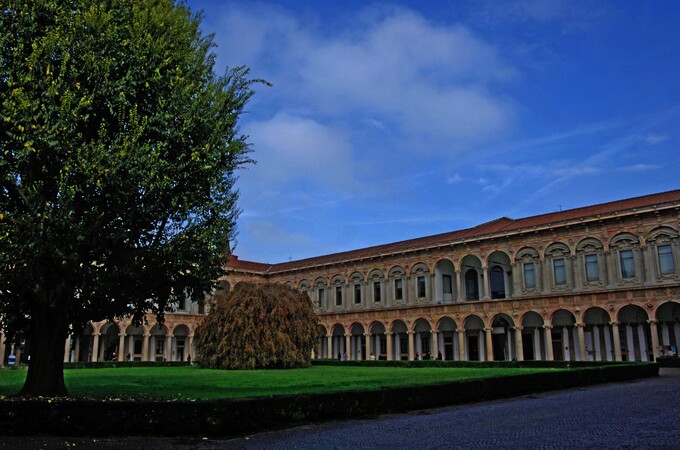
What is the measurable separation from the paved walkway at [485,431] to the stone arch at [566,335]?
25.2m

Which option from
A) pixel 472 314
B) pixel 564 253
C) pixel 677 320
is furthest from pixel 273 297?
pixel 677 320

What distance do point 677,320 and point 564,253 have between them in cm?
801

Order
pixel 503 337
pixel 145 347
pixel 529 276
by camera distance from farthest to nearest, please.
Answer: pixel 145 347 < pixel 503 337 < pixel 529 276

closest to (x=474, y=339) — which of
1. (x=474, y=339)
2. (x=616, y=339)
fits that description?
(x=474, y=339)

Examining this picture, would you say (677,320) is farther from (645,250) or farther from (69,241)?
(69,241)

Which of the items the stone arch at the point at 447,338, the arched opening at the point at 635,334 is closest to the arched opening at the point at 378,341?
the stone arch at the point at 447,338

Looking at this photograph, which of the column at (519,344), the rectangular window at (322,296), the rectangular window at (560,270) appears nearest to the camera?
the rectangular window at (560,270)

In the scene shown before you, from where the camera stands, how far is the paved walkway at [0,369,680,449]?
10172 millimetres

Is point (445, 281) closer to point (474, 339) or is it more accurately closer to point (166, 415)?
point (474, 339)

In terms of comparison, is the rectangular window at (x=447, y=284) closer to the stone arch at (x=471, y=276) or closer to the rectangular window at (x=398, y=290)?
the stone arch at (x=471, y=276)

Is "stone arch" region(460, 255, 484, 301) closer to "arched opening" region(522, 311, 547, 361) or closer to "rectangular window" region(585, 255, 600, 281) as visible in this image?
"arched opening" region(522, 311, 547, 361)

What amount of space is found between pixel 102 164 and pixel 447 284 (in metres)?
40.0

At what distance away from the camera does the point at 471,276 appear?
160ft

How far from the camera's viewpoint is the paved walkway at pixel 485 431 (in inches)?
400
